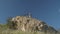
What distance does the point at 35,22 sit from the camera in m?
21.0

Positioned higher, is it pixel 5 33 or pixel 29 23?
pixel 29 23

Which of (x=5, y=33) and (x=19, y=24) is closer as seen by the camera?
(x=5, y=33)

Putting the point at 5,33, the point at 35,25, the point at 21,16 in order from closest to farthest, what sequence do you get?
1. the point at 5,33
2. the point at 35,25
3. the point at 21,16

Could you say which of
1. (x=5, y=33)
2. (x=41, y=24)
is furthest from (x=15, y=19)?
(x=5, y=33)

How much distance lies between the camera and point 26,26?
20906 mm

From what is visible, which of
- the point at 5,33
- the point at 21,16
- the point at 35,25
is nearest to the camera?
the point at 5,33

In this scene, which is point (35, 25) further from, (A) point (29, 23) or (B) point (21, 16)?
(B) point (21, 16)

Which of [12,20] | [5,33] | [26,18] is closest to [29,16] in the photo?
[26,18]

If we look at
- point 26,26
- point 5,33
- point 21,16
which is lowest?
point 5,33

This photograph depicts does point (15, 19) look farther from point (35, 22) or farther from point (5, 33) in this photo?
point (5, 33)

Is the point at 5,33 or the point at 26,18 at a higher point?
the point at 26,18

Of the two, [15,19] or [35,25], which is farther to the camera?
[15,19]

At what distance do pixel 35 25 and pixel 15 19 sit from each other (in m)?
2.91

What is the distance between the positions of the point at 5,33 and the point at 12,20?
1361 cm
